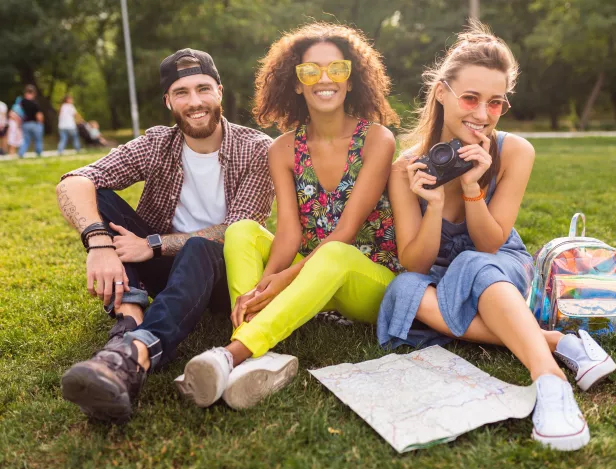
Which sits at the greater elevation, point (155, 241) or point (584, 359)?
point (155, 241)

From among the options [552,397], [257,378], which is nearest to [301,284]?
[257,378]

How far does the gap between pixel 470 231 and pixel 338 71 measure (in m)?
1.02

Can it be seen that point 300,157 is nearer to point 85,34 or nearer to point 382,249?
point 382,249

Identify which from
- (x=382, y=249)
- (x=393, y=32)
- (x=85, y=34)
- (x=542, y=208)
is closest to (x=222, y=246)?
(x=382, y=249)

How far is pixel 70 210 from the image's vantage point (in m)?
3.04

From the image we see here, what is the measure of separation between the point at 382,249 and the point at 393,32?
28.2 m

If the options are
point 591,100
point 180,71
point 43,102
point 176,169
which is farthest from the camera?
point 43,102

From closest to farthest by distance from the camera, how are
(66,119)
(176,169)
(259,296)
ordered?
(259,296), (176,169), (66,119)

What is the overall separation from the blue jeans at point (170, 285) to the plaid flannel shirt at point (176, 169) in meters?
0.16

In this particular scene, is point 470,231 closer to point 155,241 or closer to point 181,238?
point 181,238

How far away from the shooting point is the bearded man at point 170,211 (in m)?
2.58

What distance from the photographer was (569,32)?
78.6ft

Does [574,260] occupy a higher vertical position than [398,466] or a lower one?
higher

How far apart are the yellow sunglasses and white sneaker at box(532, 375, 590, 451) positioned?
1.70 meters
